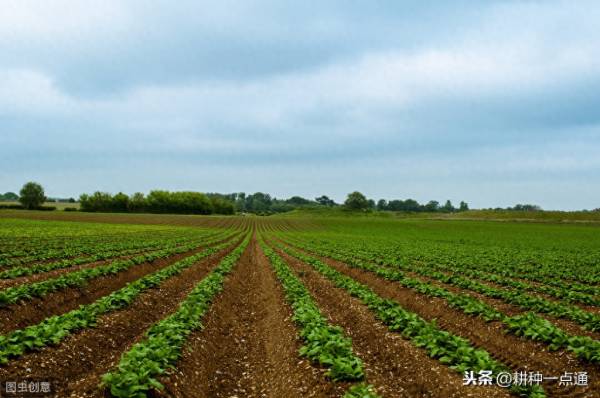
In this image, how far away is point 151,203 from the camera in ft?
521

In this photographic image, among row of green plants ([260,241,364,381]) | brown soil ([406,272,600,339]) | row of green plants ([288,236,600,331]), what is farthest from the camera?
row of green plants ([288,236,600,331])

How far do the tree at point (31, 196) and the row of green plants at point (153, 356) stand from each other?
549 ft

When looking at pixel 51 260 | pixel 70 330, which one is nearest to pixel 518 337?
pixel 70 330

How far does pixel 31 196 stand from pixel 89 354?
17033 cm

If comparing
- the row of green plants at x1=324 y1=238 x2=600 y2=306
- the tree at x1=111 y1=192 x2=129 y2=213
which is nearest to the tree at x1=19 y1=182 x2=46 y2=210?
the tree at x1=111 y1=192 x2=129 y2=213

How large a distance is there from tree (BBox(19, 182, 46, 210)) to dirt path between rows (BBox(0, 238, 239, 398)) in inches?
6500

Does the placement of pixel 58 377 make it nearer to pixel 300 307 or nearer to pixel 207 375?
pixel 207 375

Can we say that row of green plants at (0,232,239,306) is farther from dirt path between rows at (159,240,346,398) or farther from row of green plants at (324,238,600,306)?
row of green plants at (324,238,600,306)

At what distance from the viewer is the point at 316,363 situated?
876 centimetres

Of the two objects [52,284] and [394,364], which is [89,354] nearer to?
[52,284]

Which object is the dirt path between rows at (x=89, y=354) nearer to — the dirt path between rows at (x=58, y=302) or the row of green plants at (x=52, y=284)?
the dirt path between rows at (x=58, y=302)

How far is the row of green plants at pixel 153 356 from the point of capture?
6.71 metres

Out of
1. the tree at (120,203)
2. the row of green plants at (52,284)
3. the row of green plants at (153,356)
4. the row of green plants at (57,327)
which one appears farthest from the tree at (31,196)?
the row of green plants at (153,356)

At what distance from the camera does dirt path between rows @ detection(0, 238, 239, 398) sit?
7.33 meters
